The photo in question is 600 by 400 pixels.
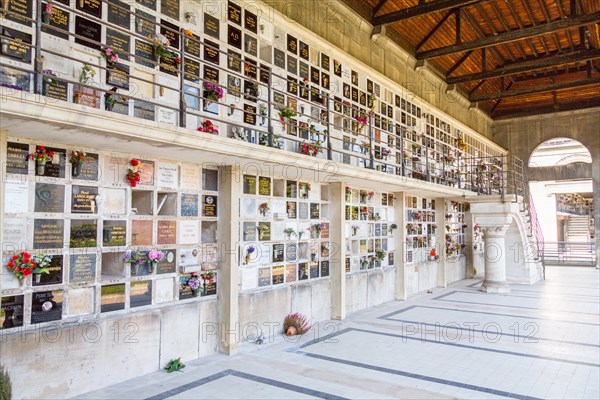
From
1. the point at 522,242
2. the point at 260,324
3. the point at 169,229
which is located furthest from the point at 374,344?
the point at 522,242

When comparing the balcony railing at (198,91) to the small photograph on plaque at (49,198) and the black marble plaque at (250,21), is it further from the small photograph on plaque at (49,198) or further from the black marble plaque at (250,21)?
the small photograph on plaque at (49,198)

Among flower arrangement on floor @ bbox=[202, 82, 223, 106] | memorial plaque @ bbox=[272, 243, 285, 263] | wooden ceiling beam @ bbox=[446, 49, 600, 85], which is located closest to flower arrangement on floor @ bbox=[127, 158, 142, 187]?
flower arrangement on floor @ bbox=[202, 82, 223, 106]

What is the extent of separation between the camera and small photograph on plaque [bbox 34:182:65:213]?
12.1 ft

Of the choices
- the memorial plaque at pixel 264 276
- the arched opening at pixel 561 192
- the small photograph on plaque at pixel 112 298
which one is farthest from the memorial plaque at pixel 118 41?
the arched opening at pixel 561 192

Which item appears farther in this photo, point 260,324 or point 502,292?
point 502,292

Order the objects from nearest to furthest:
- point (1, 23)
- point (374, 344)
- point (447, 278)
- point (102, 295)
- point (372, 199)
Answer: point (1, 23) < point (102, 295) < point (374, 344) < point (372, 199) < point (447, 278)

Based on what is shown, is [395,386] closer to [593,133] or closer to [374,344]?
[374,344]

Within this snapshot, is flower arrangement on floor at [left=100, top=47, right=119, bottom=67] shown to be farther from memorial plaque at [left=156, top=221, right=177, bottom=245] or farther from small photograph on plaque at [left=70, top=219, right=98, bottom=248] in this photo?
memorial plaque at [left=156, top=221, right=177, bottom=245]

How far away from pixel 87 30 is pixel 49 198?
150cm

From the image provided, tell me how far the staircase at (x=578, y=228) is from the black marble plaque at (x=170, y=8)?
2620cm

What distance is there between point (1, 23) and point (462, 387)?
4.85 m

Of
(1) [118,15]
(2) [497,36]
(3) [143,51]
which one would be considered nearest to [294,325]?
(3) [143,51]

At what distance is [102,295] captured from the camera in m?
4.08

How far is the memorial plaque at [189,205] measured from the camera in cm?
485
